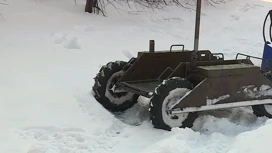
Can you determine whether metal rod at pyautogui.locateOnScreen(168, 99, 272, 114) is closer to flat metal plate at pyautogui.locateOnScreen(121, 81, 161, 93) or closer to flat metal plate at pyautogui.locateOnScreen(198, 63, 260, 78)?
flat metal plate at pyautogui.locateOnScreen(198, 63, 260, 78)

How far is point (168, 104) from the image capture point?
482 centimetres

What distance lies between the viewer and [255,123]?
5.36 meters

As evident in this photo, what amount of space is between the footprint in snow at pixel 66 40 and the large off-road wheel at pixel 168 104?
310 centimetres

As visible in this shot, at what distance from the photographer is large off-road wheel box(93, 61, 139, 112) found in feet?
18.1

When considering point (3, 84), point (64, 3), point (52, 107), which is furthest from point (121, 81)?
point (64, 3)

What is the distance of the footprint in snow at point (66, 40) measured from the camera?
756cm

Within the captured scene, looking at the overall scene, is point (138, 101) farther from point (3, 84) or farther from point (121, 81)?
point (3, 84)

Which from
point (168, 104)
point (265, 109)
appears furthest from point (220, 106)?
point (265, 109)

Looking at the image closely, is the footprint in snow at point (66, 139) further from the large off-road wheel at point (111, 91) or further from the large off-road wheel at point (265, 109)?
the large off-road wheel at point (265, 109)

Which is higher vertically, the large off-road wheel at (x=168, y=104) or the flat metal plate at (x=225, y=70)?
the flat metal plate at (x=225, y=70)

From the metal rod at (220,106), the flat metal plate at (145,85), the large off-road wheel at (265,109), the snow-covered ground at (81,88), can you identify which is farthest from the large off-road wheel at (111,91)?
the large off-road wheel at (265,109)

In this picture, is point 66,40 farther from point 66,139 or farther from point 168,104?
point 66,139

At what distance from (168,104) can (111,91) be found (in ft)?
3.39

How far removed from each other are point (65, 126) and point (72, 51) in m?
2.84
